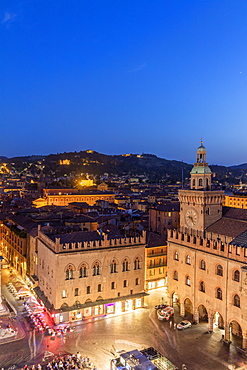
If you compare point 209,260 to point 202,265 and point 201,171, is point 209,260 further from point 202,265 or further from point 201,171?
point 201,171

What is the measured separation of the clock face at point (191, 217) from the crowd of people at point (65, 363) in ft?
81.2

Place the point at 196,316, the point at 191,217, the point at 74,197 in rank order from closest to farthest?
the point at 196,316, the point at 191,217, the point at 74,197

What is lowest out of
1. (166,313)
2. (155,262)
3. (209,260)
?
(166,313)

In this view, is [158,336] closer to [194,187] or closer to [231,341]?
[231,341]

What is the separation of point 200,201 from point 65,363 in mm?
27822

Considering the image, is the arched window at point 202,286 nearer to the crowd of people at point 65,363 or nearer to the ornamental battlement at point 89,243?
the ornamental battlement at point 89,243

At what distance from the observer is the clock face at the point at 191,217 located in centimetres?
4997

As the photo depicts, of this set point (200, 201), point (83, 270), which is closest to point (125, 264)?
point (83, 270)

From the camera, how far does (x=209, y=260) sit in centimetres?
4303

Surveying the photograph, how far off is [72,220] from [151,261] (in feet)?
78.0

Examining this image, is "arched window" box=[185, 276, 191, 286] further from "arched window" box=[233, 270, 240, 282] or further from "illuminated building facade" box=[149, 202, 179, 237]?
"illuminated building facade" box=[149, 202, 179, 237]

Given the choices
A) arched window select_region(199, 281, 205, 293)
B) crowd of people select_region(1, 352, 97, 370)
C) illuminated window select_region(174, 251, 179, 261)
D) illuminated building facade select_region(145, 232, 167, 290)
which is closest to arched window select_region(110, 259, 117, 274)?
illuminated building facade select_region(145, 232, 167, 290)

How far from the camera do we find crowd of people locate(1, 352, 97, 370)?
109 feet

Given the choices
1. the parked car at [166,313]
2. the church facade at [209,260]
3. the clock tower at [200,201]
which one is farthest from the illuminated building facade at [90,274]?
the clock tower at [200,201]
